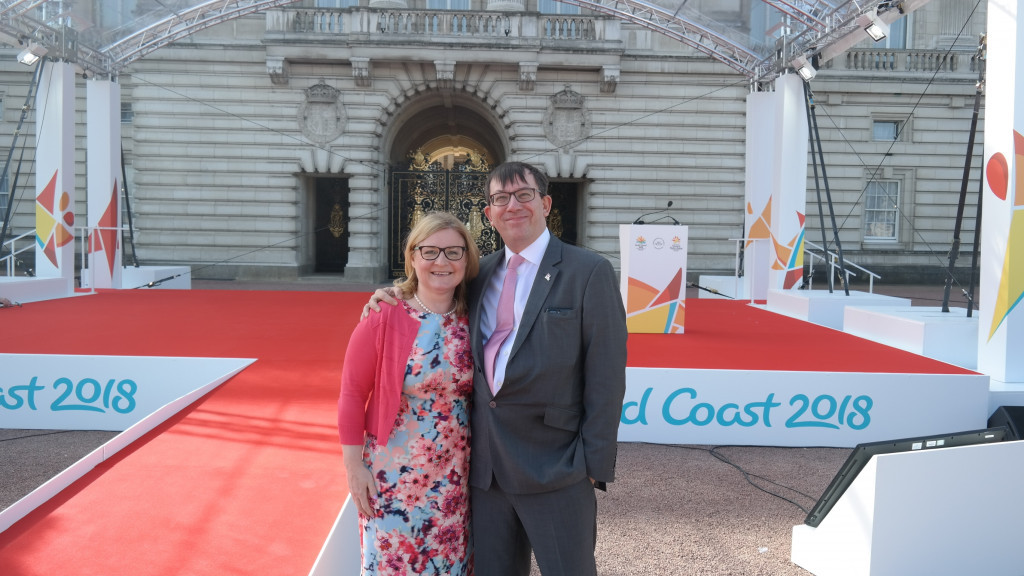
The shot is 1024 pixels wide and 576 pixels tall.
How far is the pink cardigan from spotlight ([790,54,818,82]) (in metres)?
10.1

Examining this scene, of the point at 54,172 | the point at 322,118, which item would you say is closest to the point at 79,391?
the point at 54,172

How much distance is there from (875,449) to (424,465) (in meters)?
2.18

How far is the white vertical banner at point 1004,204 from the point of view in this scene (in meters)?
5.78

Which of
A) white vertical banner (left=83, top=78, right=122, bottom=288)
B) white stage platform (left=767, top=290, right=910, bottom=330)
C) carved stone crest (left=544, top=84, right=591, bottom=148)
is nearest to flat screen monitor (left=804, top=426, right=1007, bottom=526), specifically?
white stage platform (left=767, top=290, right=910, bottom=330)

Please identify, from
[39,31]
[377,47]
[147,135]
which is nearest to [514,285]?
[39,31]

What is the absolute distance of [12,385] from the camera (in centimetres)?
560

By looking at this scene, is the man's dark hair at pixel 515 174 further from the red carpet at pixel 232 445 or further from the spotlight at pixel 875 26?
the spotlight at pixel 875 26

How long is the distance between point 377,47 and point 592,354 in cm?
1761

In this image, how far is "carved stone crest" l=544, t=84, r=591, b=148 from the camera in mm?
19344

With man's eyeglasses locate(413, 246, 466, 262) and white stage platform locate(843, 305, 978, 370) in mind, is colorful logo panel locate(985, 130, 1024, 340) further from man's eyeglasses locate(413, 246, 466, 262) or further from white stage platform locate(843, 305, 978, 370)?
man's eyeglasses locate(413, 246, 466, 262)

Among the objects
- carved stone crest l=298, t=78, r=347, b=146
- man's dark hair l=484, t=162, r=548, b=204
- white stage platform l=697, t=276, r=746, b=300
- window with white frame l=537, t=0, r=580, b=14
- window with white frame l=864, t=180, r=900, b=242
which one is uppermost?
window with white frame l=537, t=0, r=580, b=14

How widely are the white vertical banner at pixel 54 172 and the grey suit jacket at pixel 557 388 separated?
1166 centimetres

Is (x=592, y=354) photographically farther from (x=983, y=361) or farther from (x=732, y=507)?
(x=983, y=361)

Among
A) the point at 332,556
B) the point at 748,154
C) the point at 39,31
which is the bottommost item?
the point at 332,556
